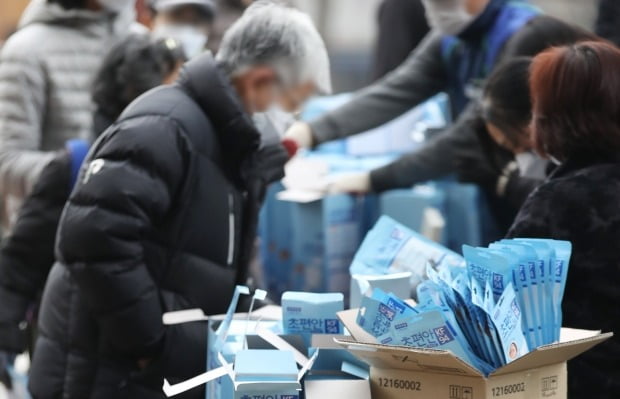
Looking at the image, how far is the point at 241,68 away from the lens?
276cm

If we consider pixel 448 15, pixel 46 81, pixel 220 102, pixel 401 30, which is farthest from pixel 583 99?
pixel 401 30

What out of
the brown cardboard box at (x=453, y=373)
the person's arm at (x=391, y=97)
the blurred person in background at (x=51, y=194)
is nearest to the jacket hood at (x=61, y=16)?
the blurred person in background at (x=51, y=194)

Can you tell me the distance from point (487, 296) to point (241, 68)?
1.11 meters

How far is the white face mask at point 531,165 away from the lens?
10.9 ft

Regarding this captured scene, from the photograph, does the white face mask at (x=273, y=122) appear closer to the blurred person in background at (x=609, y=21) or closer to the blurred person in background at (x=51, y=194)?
the blurred person in background at (x=51, y=194)

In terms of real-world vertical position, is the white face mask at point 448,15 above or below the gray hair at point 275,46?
below

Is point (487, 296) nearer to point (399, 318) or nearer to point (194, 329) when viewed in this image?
point (399, 318)

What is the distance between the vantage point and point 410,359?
193cm

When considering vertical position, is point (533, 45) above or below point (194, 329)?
above

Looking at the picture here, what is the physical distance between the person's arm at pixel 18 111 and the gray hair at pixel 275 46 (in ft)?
3.97

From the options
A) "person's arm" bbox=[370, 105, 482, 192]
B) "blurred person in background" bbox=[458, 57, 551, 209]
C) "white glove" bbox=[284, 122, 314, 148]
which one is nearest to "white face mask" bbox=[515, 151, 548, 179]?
"blurred person in background" bbox=[458, 57, 551, 209]

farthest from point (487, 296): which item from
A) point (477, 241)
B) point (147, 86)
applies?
point (477, 241)

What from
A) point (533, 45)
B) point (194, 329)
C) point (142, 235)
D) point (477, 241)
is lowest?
point (477, 241)

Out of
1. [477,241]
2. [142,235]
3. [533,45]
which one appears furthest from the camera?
[477,241]
